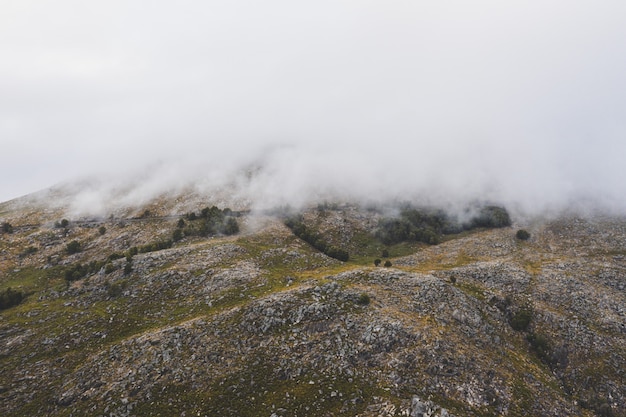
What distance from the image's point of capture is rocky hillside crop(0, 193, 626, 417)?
128 ft

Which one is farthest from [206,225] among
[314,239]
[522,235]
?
[522,235]

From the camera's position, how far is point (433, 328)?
158 feet

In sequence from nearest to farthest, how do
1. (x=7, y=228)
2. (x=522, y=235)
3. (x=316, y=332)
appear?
(x=316, y=332)
(x=522, y=235)
(x=7, y=228)

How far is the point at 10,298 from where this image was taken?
208 feet

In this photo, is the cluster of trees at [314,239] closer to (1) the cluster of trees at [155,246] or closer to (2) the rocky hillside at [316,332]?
(2) the rocky hillside at [316,332]

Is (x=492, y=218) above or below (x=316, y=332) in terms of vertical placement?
below

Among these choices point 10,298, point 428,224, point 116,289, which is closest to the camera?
point 10,298

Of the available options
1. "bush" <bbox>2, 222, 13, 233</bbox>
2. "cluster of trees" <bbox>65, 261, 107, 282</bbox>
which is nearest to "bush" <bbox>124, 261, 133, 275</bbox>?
"cluster of trees" <bbox>65, 261, 107, 282</bbox>

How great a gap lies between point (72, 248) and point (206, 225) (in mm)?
36714

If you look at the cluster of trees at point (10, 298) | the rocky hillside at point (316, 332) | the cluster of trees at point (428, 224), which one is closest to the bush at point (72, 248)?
the rocky hillside at point (316, 332)

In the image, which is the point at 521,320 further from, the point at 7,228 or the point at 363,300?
the point at 7,228

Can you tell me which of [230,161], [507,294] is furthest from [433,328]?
[230,161]

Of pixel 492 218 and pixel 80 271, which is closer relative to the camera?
pixel 80 271

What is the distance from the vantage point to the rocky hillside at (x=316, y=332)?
39.1 meters
